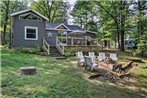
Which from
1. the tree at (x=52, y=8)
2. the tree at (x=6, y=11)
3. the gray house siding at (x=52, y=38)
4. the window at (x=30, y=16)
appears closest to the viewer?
the window at (x=30, y=16)

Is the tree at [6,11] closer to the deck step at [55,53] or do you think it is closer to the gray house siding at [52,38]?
the gray house siding at [52,38]

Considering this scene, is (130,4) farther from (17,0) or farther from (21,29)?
(17,0)

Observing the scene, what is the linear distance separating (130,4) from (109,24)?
12.5ft

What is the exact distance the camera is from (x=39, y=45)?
2097 cm

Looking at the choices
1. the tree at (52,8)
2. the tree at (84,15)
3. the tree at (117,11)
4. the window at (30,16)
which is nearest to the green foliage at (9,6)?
the tree at (52,8)

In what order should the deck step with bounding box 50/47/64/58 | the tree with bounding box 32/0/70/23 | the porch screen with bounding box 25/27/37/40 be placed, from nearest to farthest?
the deck step with bounding box 50/47/64/58, the porch screen with bounding box 25/27/37/40, the tree with bounding box 32/0/70/23

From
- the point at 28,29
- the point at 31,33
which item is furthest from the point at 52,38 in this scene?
the point at 28,29

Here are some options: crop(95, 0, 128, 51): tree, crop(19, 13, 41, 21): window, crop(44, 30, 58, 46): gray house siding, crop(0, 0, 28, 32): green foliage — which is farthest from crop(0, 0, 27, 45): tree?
crop(95, 0, 128, 51): tree

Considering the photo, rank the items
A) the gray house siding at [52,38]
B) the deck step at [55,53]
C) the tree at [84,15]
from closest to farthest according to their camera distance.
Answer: the deck step at [55,53], the gray house siding at [52,38], the tree at [84,15]

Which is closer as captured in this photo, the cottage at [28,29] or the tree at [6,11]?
the cottage at [28,29]

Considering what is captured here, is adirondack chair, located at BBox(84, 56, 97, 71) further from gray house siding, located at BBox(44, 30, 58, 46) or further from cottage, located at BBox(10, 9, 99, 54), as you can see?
gray house siding, located at BBox(44, 30, 58, 46)

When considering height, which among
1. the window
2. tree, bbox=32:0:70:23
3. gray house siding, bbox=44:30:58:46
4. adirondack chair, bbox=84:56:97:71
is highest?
tree, bbox=32:0:70:23

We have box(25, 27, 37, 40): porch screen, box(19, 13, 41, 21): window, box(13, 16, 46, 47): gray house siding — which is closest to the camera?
box(13, 16, 46, 47): gray house siding

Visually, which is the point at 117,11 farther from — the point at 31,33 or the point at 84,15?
the point at 84,15
